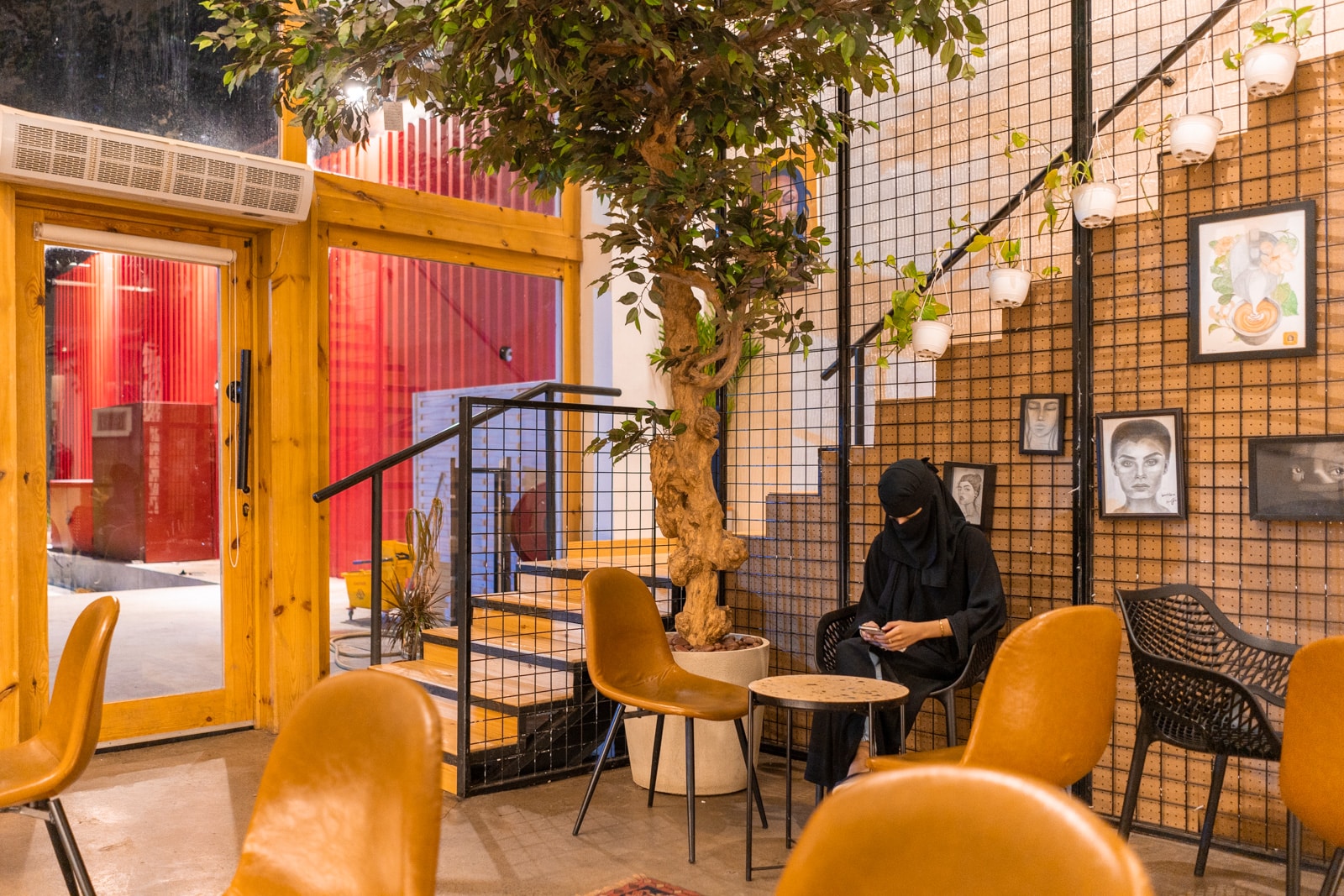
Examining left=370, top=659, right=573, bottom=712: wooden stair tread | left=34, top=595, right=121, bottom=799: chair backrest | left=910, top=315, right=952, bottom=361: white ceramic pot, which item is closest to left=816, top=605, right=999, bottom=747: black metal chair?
left=910, top=315, right=952, bottom=361: white ceramic pot

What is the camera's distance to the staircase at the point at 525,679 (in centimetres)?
408

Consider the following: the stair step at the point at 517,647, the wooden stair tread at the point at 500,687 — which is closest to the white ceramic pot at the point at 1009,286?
the stair step at the point at 517,647

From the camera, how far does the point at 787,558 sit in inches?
182

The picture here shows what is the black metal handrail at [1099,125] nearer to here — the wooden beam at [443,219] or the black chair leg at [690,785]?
the black chair leg at [690,785]

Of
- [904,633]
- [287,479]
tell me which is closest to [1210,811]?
[904,633]

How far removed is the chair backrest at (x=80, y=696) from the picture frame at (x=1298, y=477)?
3.27 meters

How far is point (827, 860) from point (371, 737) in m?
0.81

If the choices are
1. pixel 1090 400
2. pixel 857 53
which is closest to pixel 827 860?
pixel 857 53

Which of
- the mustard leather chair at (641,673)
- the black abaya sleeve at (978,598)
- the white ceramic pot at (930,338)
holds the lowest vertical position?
the mustard leather chair at (641,673)

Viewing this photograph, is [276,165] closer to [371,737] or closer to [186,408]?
[186,408]

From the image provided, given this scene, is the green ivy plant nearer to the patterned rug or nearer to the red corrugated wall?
the patterned rug

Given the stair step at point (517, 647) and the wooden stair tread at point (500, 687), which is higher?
the stair step at point (517, 647)

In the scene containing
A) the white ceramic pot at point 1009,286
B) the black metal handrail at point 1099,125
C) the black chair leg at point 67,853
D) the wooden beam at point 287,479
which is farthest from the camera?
the wooden beam at point 287,479

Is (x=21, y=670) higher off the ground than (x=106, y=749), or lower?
higher
